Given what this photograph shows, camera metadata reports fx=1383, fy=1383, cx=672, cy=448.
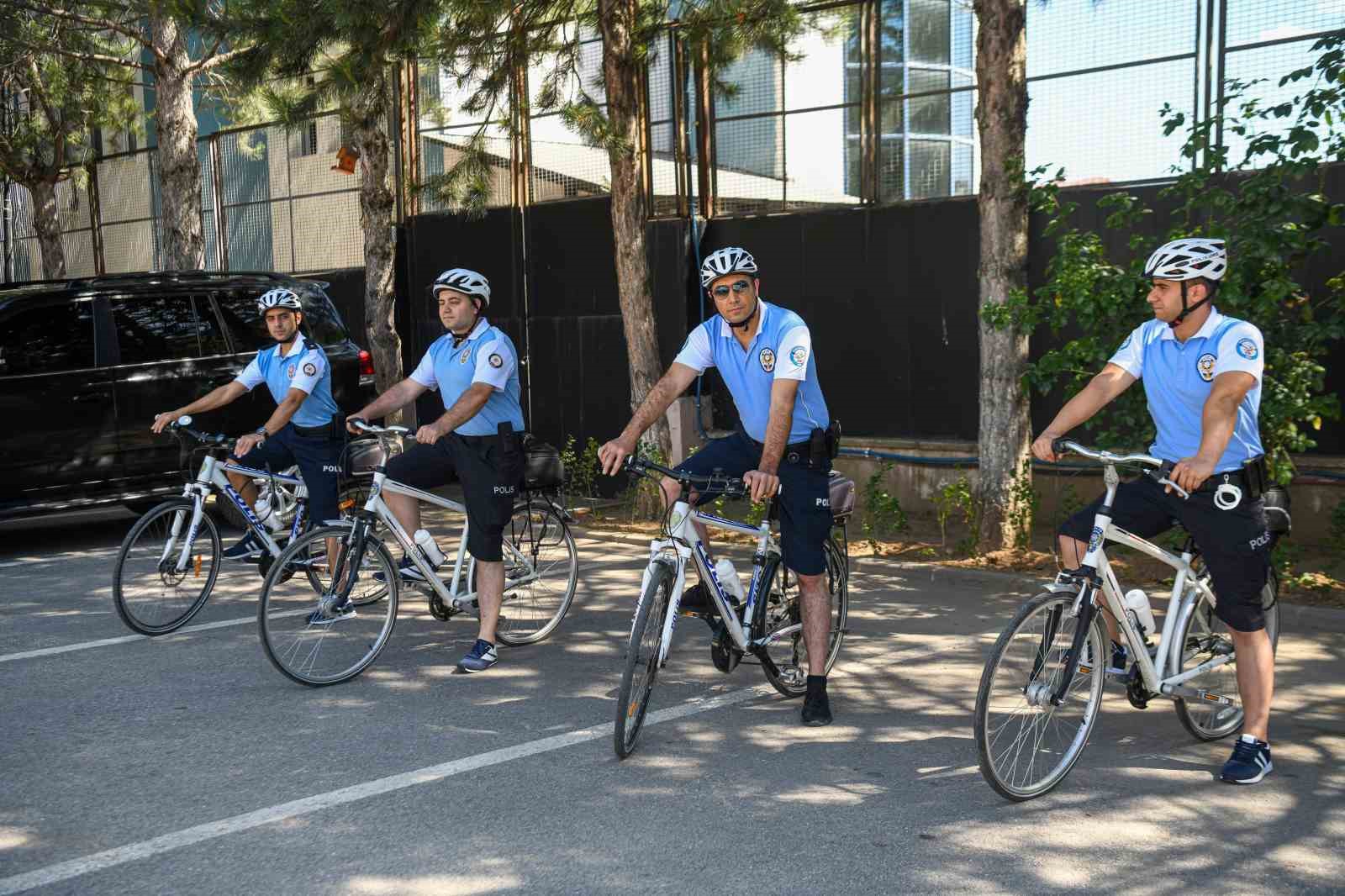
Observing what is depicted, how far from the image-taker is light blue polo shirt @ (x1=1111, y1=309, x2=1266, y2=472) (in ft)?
16.6

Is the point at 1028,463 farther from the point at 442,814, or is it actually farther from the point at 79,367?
the point at 79,367

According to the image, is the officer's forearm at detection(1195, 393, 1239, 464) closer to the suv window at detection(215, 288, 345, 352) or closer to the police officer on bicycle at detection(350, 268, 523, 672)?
the police officer on bicycle at detection(350, 268, 523, 672)

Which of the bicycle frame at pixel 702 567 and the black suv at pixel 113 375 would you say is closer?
the bicycle frame at pixel 702 567

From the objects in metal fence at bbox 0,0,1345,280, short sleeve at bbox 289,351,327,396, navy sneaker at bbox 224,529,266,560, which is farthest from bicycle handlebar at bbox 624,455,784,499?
metal fence at bbox 0,0,1345,280

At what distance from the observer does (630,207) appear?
450 inches

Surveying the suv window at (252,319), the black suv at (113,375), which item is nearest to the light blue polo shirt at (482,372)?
the black suv at (113,375)

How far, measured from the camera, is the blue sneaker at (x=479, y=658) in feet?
22.6

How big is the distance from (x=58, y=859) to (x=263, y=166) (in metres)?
16.4

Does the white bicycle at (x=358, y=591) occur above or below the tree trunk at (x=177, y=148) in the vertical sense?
below

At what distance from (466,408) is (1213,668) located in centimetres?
355

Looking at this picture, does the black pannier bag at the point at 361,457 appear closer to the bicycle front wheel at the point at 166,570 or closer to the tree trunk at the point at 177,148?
the bicycle front wheel at the point at 166,570

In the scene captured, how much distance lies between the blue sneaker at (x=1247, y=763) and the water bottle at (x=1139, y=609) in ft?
1.77

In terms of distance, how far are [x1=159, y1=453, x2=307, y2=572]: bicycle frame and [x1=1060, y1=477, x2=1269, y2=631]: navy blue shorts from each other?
4675 millimetres

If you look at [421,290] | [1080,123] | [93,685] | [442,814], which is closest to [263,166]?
[421,290]
